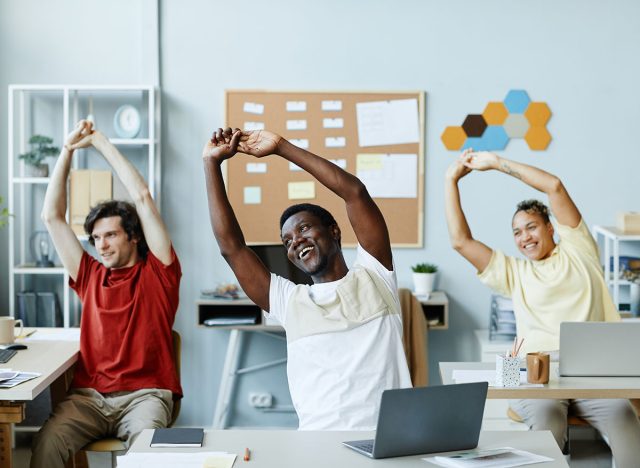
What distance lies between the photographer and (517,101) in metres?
5.17

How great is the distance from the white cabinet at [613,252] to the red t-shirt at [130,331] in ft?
7.57

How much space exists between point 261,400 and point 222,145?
9.25 ft

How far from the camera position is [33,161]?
16.5 ft

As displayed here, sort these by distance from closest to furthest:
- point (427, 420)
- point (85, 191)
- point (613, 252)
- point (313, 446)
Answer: point (427, 420), point (313, 446), point (85, 191), point (613, 252)

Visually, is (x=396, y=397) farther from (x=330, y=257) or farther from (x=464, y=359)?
(x=464, y=359)

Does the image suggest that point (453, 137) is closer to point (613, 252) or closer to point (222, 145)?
point (613, 252)

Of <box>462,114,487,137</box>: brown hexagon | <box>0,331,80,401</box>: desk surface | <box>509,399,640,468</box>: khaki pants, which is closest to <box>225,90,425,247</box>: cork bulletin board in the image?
<box>462,114,487,137</box>: brown hexagon

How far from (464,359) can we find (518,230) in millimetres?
1629

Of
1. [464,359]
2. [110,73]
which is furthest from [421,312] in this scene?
[110,73]

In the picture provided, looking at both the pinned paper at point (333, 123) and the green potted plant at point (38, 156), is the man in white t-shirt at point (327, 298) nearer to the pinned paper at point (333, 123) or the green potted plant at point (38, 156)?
the pinned paper at point (333, 123)

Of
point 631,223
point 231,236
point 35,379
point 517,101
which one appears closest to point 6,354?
point 35,379

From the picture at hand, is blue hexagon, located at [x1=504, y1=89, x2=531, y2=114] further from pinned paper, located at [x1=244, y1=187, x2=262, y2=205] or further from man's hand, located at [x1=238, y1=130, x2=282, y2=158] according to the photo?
man's hand, located at [x1=238, y1=130, x2=282, y2=158]

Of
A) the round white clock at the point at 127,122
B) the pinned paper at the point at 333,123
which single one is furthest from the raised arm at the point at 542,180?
the round white clock at the point at 127,122

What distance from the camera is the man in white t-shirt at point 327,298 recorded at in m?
2.59
